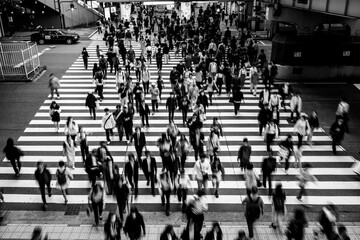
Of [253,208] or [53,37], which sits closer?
[253,208]

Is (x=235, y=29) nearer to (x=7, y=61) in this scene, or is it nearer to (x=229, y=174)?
(x=7, y=61)

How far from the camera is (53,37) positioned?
3272 cm

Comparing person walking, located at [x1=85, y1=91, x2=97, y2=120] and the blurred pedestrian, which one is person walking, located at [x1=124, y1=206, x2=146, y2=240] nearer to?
the blurred pedestrian

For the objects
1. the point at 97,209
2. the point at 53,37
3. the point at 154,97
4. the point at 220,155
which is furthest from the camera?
the point at 53,37

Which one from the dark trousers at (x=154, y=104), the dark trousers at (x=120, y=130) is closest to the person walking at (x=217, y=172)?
the dark trousers at (x=120, y=130)

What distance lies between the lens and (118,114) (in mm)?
13766

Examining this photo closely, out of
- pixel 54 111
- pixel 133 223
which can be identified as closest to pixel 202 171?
pixel 133 223

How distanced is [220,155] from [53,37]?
2529 centimetres

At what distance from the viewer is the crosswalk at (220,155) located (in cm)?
1091

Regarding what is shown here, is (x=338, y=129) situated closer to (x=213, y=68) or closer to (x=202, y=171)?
(x=202, y=171)

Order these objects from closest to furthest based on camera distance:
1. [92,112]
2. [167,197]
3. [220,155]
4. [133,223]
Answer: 1. [133,223]
2. [167,197]
3. [220,155]
4. [92,112]

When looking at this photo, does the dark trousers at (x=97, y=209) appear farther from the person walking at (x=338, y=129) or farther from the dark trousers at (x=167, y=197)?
the person walking at (x=338, y=129)

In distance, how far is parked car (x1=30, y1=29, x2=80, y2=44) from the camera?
32.7m

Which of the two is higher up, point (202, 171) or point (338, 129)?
point (338, 129)
